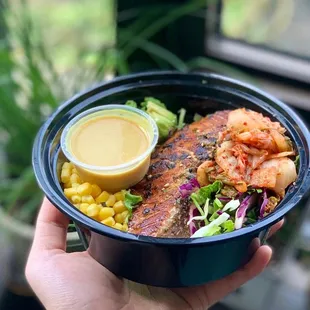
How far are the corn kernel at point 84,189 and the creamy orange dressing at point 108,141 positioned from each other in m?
0.04

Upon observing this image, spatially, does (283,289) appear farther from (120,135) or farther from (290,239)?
(120,135)

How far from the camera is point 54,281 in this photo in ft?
3.06

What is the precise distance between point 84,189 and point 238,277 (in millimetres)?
381

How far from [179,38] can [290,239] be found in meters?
0.72

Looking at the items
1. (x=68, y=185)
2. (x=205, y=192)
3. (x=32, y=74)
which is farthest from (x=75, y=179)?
(x=32, y=74)

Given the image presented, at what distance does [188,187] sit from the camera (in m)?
0.95

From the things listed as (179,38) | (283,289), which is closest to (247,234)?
(283,289)

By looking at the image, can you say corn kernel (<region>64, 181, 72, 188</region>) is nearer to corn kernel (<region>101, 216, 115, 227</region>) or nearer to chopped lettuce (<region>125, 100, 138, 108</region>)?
corn kernel (<region>101, 216, 115, 227</region>)

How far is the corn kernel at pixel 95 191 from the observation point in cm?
95

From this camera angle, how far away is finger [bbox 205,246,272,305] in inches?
42.3

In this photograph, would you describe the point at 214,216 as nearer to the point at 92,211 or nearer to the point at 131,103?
the point at 92,211

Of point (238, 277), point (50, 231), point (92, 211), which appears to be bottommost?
point (238, 277)

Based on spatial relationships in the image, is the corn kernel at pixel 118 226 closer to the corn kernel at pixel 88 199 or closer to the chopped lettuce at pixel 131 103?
the corn kernel at pixel 88 199

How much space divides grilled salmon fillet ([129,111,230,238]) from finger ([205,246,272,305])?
0.22m
